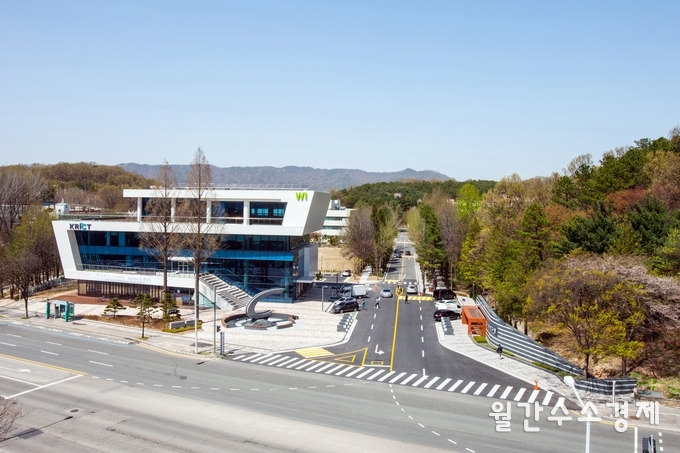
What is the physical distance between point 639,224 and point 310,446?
36.7m

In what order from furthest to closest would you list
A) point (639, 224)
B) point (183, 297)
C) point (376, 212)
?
point (376, 212)
point (183, 297)
point (639, 224)

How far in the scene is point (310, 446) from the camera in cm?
2458

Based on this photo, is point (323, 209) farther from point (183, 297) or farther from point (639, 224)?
point (639, 224)

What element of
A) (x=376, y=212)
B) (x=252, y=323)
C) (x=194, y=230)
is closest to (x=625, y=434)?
(x=252, y=323)

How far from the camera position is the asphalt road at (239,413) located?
24.9 meters

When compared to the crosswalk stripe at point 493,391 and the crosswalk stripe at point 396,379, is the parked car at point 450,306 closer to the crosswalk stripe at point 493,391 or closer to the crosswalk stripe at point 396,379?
the crosswalk stripe at point 396,379

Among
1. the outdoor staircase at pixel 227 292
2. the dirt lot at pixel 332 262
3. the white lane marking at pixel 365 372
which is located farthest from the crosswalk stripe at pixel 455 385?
the dirt lot at pixel 332 262

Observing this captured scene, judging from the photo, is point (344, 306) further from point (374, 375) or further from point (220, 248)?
point (374, 375)

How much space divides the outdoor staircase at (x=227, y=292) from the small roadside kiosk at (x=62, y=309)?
13.8 m

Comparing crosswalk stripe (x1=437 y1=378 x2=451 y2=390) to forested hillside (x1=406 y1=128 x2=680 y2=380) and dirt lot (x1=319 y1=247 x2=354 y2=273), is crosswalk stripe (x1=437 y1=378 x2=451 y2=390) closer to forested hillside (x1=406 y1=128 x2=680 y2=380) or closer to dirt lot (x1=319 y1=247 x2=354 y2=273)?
forested hillside (x1=406 y1=128 x2=680 y2=380)

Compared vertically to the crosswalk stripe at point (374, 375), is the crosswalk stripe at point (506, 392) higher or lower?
higher

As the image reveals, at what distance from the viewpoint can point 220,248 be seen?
213 feet

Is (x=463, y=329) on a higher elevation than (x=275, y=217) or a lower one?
lower

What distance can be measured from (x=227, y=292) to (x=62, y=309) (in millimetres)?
17221
